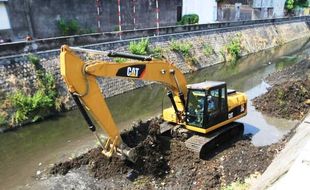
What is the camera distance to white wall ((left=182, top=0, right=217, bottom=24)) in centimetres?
2906

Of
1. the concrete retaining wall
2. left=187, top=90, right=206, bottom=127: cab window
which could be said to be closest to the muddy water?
left=187, top=90, right=206, bottom=127: cab window

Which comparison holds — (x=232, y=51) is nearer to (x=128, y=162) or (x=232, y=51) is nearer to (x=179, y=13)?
(x=179, y=13)

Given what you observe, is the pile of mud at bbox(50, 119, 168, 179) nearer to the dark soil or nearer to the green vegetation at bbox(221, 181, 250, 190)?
the green vegetation at bbox(221, 181, 250, 190)

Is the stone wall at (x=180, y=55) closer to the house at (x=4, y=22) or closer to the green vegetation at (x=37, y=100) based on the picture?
the green vegetation at (x=37, y=100)

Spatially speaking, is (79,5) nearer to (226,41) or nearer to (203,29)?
(203,29)

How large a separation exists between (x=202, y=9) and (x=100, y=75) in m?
24.2

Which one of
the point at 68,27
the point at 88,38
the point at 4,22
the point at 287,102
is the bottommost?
the point at 287,102

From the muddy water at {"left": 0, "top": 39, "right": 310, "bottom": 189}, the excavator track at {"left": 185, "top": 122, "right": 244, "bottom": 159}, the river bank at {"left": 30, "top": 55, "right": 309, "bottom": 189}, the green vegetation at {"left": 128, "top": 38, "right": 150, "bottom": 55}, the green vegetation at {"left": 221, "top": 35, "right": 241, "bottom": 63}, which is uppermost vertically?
the green vegetation at {"left": 128, "top": 38, "right": 150, "bottom": 55}

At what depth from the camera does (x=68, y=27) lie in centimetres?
1988

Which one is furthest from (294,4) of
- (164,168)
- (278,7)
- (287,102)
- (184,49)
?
(164,168)

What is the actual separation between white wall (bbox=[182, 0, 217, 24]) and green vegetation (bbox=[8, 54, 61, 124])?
743 inches

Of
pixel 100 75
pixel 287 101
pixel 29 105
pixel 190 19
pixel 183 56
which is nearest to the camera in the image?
pixel 100 75

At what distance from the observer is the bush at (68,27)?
1969 cm

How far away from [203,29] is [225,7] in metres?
11.7
